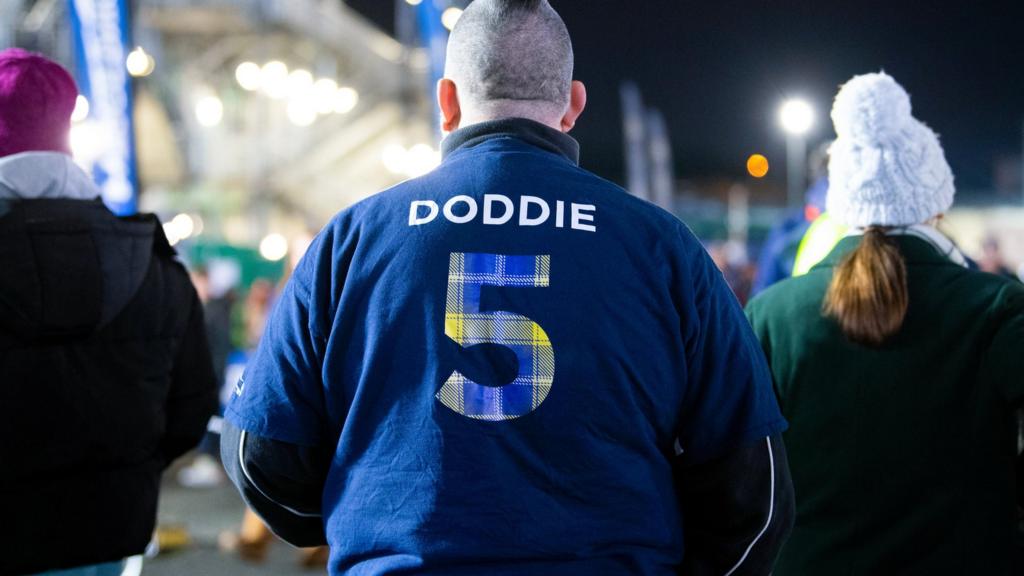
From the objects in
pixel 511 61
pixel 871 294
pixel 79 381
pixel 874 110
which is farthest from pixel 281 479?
pixel 874 110

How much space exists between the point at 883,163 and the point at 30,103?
2.48 meters

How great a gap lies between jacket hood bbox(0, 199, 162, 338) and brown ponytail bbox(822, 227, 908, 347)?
2.07m

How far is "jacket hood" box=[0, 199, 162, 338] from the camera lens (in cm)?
302

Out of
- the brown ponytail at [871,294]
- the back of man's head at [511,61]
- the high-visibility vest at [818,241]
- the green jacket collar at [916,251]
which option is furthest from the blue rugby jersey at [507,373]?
the high-visibility vest at [818,241]

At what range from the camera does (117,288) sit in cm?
324

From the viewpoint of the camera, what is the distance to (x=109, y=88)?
7551 mm

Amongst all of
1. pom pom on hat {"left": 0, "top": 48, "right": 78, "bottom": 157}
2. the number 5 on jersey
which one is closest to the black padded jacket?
pom pom on hat {"left": 0, "top": 48, "right": 78, "bottom": 157}

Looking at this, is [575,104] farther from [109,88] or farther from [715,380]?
[109,88]

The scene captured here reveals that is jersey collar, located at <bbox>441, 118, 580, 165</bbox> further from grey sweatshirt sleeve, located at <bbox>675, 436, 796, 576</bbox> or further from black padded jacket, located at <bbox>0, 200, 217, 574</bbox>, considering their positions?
black padded jacket, located at <bbox>0, 200, 217, 574</bbox>

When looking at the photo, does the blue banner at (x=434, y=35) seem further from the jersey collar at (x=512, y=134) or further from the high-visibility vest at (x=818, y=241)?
the jersey collar at (x=512, y=134)

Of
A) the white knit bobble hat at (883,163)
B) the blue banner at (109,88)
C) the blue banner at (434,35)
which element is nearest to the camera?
the white knit bobble hat at (883,163)

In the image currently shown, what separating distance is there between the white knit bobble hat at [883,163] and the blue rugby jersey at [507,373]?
1193 mm

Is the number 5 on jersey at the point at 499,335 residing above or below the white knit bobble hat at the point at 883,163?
below

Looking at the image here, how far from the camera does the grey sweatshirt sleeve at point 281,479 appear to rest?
2.08 meters
